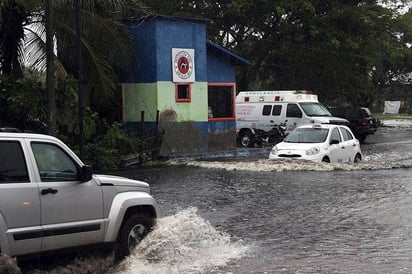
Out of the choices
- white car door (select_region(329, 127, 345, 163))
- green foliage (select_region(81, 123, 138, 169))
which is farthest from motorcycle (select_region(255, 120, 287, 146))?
green foliage (select_region(81, 123, 138, 169))

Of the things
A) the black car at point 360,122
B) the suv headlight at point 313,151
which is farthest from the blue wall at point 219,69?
the black car at point 360,122

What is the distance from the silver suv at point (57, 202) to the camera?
605 cm

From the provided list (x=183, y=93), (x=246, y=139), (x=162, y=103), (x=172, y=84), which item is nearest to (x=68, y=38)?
(x=162, y=103)

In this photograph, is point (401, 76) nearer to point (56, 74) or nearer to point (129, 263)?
point (56, 74)

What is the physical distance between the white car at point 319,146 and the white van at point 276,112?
7.83 meters

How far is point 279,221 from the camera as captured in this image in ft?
34.2

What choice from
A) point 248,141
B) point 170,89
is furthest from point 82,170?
point 248,141

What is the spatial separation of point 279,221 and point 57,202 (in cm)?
497

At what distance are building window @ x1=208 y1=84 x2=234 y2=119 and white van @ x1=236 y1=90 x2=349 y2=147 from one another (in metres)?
3.36

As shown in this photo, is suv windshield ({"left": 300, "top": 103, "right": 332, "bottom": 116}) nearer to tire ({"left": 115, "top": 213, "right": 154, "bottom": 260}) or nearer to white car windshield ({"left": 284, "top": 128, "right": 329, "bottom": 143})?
white car windshield ({"left": 284, "top": 128, "right": 329, "bottom": 143})

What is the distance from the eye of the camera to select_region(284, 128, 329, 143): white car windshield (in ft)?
60.1

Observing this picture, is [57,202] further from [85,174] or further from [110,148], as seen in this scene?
[110,148]

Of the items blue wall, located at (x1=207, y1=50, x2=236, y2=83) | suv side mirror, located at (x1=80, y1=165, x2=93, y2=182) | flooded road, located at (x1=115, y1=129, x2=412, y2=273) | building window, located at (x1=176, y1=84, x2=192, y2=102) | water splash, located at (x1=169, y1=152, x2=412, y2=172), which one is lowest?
flooded road, located at (x1=115, y1=129, x2=412, y2=273)

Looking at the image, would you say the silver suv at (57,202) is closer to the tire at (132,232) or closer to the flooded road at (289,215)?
the tire at (132,232)
